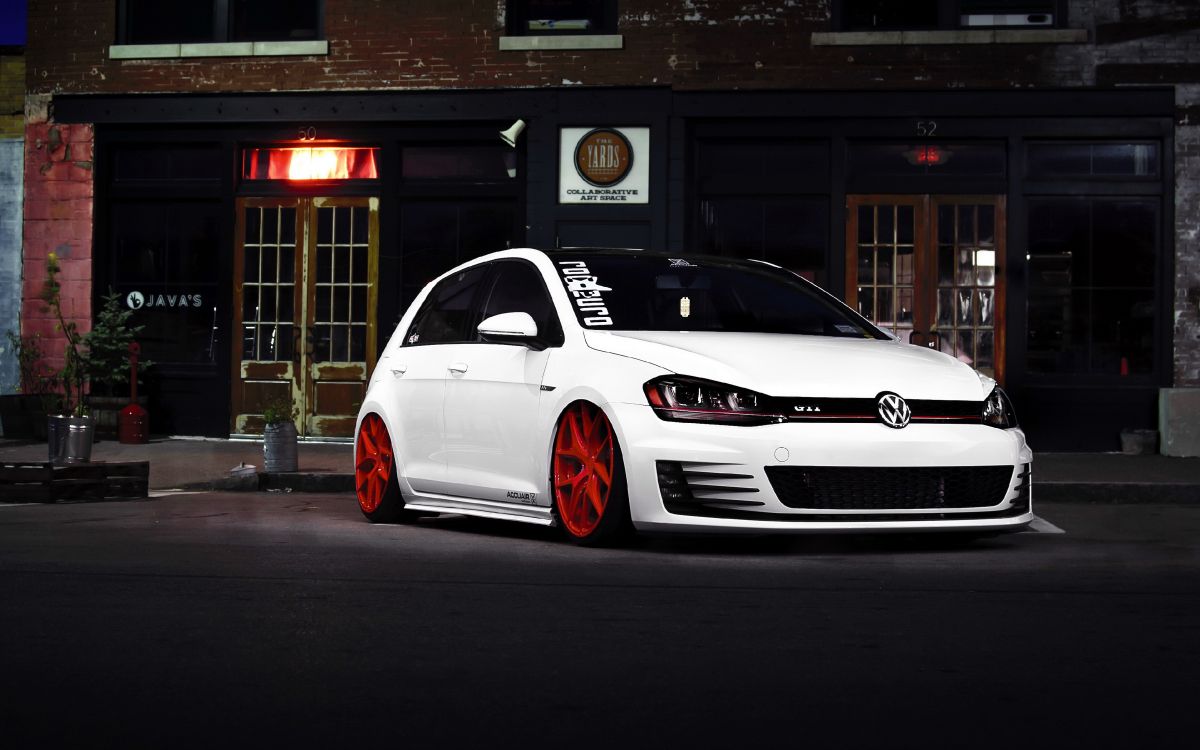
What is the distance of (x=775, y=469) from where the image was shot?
7.88m

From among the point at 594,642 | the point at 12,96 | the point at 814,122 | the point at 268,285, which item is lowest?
the point at 594,642

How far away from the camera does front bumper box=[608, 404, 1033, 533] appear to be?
7.88 m

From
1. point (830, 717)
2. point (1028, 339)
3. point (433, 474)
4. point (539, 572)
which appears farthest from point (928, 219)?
point (830, 717)

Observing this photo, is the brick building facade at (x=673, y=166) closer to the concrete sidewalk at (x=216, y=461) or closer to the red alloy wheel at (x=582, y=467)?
the concrete sidewalk at (x=216, y=461)

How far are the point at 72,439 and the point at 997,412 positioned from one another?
8969 millimetres

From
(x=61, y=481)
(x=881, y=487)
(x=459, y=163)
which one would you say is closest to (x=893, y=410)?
(x=881, y=487)

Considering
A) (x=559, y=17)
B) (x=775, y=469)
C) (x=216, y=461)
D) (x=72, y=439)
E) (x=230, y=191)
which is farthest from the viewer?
(x=230, y=191)

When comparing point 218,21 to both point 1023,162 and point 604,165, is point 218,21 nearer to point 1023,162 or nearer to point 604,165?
point 604,165

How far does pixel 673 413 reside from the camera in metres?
8.02

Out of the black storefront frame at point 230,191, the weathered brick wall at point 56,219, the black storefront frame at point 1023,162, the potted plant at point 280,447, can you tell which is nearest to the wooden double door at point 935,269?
the black storefront frame at point 1023,162

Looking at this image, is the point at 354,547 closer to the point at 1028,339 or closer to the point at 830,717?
the point at 830,717

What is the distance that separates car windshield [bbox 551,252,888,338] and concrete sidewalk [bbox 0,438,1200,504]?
4132 mm

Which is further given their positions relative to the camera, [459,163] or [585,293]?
[459,163]

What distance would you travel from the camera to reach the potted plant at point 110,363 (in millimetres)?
18531
